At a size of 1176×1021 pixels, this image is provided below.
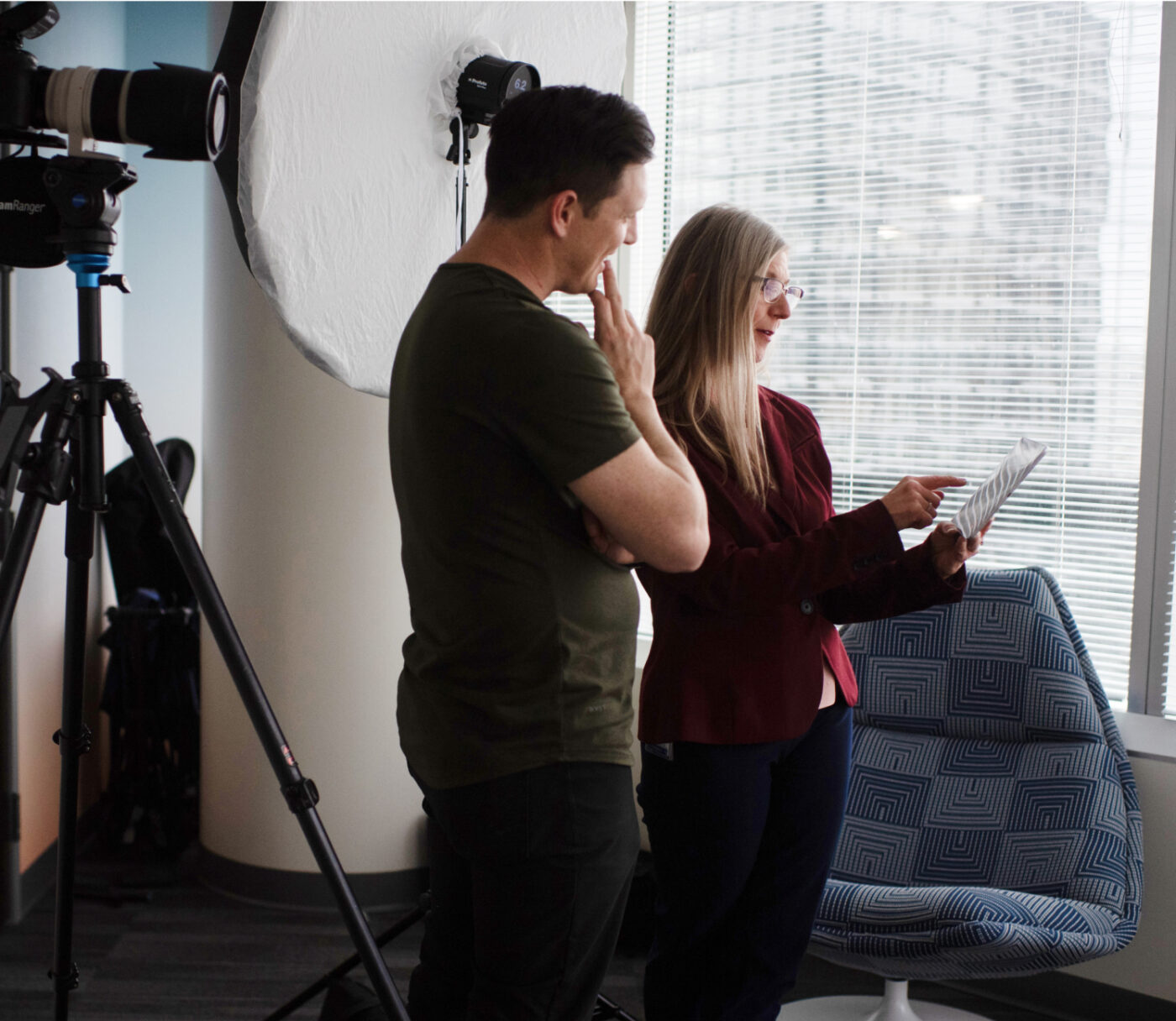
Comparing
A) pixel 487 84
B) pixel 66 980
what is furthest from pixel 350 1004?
pixel 487 84

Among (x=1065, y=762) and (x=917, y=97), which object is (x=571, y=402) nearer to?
(x=1065, y=762)

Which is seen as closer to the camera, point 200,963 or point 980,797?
point 980,797

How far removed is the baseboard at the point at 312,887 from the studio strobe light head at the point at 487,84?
1854mm

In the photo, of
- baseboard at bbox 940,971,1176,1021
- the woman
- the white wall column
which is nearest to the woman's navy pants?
the woman

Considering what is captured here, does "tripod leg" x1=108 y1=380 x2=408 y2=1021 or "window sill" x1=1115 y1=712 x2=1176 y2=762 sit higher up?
"tripod leg" x1=108 y1=380 x2=408 y2=1021

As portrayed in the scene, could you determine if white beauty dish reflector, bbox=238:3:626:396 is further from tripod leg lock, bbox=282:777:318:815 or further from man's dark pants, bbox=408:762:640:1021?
man's dark pants, bbox=408:762:640:1021

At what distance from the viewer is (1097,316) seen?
7.26 feet

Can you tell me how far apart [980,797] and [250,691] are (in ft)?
4.61

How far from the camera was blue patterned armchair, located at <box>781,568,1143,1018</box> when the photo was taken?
171cm

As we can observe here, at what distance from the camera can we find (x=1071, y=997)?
216 centimetres

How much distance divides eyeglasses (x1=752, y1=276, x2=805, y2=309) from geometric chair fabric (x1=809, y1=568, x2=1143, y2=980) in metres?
0.93

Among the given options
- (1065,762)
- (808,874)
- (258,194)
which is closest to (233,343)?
(258,194)

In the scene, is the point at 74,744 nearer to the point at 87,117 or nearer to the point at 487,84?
the point at 87,117

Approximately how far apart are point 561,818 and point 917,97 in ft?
6.39
